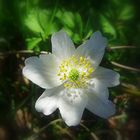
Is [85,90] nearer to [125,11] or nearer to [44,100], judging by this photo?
[44,100]

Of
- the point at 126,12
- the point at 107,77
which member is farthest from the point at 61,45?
the point at 126,12

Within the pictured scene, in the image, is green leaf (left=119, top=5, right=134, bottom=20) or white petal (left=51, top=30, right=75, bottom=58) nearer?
white petal (left=51, top=30, right=75, bottom=58)

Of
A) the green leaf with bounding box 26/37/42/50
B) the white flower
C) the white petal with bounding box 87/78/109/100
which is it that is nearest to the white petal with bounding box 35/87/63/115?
the white flower

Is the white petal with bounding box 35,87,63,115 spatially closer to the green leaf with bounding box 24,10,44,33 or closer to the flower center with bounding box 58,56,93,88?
the flower center with bounding box 58,56,93,88

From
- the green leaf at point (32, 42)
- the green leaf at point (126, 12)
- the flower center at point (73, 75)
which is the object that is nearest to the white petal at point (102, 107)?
the flower center at point (73, 75)

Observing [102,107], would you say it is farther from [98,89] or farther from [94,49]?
[94,49]

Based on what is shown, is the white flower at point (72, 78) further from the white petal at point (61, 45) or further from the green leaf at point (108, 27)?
the green leaf at point (108, 27)
